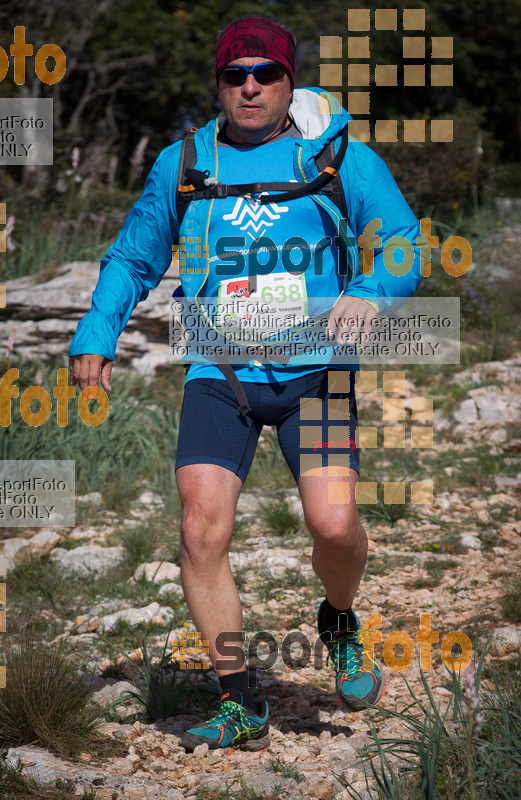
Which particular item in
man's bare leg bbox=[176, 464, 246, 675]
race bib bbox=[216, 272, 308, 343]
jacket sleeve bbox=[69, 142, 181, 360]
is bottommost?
man's bare leg bbox=[176, 464, 246, 675]

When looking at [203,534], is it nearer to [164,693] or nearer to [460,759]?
[164,693]

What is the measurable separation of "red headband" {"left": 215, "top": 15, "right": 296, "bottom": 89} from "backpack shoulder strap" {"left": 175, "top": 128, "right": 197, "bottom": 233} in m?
0.29

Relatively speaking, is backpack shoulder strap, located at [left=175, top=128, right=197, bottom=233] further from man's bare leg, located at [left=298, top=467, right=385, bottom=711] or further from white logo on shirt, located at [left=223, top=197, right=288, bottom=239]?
man's bare leg, located at [left=298, top=467, right=385, bottom=711]

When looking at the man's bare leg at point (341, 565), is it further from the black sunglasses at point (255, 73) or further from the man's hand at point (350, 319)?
the black sunglasses at point (255, 73)

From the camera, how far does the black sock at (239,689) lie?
2707 millimetres

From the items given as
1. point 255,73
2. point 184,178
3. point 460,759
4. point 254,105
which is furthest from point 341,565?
point 255,73

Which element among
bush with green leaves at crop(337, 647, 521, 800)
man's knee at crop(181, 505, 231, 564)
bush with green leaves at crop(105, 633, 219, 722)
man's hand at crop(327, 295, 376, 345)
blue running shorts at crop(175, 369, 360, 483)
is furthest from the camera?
bush with green leaves at crop(105, 633, 219, 722)

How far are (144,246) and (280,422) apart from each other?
0.78 metres

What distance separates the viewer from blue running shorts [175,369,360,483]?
8.98 ft

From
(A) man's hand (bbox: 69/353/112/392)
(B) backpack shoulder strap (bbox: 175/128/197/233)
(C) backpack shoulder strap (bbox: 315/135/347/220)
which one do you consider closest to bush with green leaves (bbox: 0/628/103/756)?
(A) man's hand (bbox: 69/353/112/392)

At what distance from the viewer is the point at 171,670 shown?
3.44 metres

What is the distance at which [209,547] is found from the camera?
2635 millimetres

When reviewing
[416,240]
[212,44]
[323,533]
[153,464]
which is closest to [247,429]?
[323,533]

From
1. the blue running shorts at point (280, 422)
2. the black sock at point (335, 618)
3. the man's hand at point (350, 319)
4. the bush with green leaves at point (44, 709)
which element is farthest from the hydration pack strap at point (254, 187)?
the bush with green leaves at point (44, 709)
